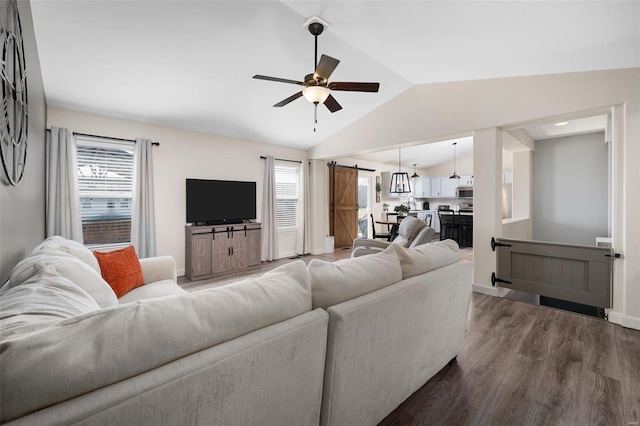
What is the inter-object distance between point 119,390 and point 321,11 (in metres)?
3.13

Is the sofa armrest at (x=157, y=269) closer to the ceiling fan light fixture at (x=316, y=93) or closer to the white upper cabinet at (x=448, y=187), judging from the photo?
the ceiling fan light fixture at (x=316, y=93)

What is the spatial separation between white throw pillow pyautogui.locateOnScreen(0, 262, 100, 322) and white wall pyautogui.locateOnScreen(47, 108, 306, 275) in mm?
3649

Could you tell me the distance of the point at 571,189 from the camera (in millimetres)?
5336

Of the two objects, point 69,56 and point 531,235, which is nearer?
point 69,56

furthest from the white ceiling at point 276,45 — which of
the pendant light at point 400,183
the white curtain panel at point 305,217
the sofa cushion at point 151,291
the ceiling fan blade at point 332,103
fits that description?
the pendant light at point 400,183

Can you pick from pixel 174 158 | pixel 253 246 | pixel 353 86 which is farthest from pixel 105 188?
pixel 353 86

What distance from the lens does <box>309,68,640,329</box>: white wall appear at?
2.78 m

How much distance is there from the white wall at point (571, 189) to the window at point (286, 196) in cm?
502

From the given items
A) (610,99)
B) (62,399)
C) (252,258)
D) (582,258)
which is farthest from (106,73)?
(582,258)

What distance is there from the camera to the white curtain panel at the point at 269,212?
580 centimetres

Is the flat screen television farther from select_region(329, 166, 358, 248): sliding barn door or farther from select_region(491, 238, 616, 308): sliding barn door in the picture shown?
select_region(491, 238, 616, 308): sliding barn door

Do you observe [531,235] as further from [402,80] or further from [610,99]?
[402,80]

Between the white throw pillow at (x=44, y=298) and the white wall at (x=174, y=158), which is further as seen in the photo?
the white wall at (x=174, y=158)

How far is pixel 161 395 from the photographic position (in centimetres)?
75
